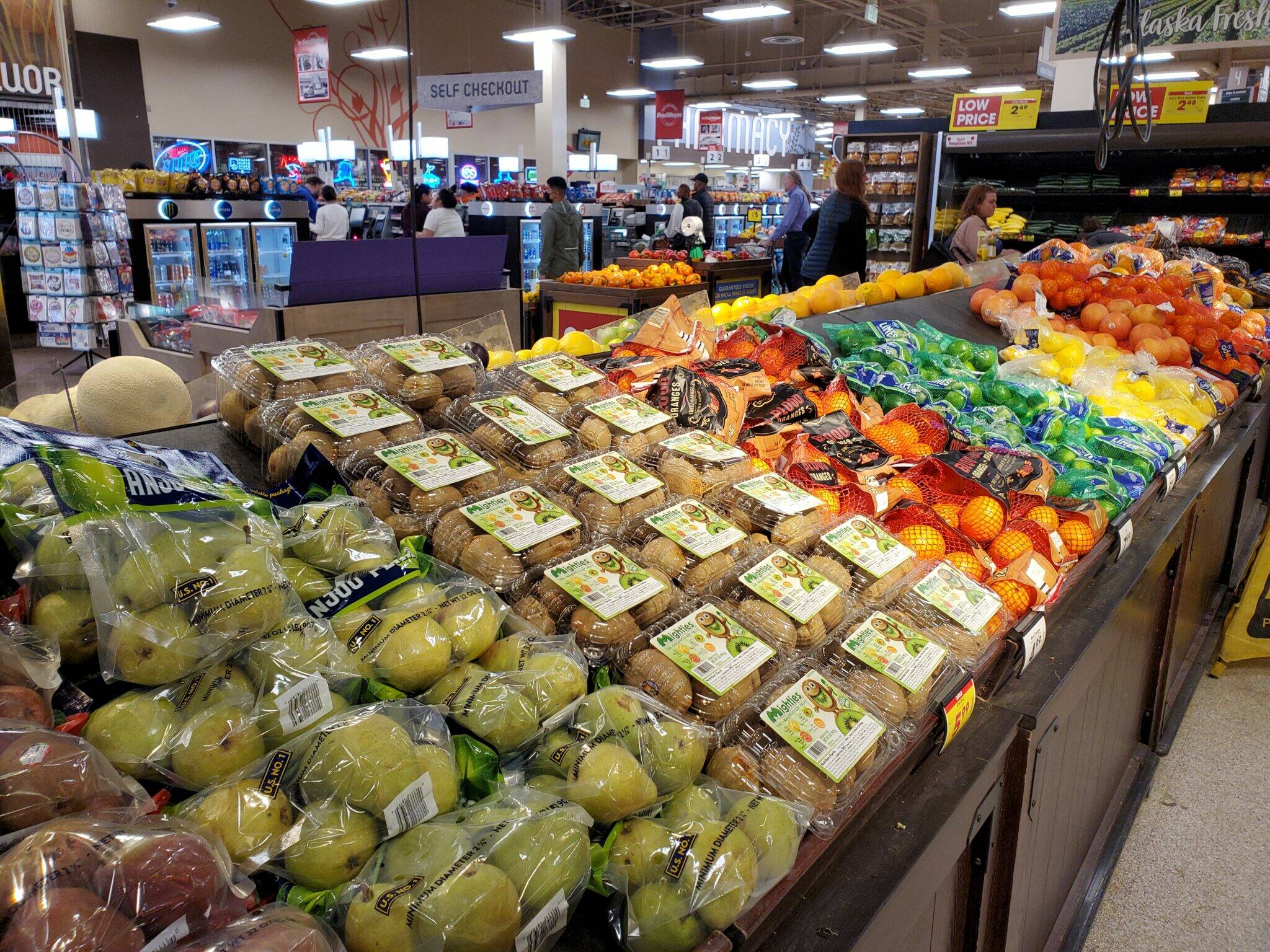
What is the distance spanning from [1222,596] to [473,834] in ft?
13.8

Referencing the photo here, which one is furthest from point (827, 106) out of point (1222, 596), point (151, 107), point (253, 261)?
point (1222, 596)

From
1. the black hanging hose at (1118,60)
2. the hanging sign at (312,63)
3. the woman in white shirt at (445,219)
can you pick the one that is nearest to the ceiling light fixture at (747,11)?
the woman in white shirt at (445,219)

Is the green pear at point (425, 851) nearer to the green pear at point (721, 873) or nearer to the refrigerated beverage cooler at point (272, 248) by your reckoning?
the green pear at point (721, 873)

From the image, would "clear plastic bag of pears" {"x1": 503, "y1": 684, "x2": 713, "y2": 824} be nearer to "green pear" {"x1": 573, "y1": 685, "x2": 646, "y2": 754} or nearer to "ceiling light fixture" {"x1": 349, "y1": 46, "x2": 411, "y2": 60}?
"green pear" {"x1": 573, "y1": 685, "x2": 646, "y2": 754}

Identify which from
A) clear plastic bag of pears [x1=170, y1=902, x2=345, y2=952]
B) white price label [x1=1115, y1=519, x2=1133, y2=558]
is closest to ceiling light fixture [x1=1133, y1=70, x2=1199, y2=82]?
white price label [x1=1115, y1=519, x2=1133, y2=558]

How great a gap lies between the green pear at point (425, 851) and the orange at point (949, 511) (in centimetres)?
133

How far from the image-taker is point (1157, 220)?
20.3ft

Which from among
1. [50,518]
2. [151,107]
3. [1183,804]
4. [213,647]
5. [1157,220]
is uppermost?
[151,107]

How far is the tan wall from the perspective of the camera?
13.1m

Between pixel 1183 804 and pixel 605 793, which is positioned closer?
pixel 605 793

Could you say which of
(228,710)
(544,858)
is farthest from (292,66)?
(544,858)

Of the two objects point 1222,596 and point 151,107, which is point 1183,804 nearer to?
point 1222,596

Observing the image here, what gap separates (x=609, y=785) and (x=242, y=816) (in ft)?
1.16

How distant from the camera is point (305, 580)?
3.63ft
